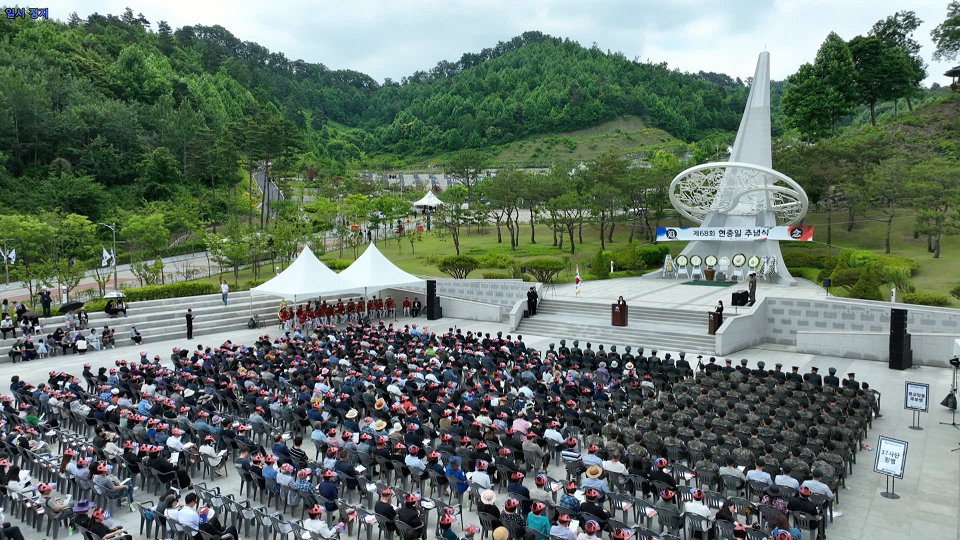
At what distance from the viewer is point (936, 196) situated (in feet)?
111

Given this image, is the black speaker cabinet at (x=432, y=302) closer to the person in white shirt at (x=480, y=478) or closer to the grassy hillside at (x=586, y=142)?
the person in white shirt at (x=480, y=478)

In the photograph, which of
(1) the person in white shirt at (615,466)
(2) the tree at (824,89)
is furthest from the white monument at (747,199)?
(1) the person in white shirt at (615,466)

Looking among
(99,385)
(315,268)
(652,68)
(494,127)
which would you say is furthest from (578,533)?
(652,68)

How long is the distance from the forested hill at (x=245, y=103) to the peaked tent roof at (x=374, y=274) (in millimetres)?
25487

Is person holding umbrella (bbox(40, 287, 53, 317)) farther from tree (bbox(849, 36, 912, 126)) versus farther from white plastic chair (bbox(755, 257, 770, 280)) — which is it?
tree (bbox(849, 36, 912, 126))

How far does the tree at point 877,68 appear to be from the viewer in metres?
59.8

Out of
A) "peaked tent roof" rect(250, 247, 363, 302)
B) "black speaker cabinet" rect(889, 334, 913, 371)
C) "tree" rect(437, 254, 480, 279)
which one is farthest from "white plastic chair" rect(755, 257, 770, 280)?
"peaked tent roof" rect(250, 247, 363, 302)

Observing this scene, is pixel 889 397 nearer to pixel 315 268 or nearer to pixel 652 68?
pixel 315 268

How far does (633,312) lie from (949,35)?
5773cm

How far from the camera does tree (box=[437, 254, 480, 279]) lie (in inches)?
1359

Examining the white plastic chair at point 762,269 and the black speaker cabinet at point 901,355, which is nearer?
the black speaker cabinet at point 901,355

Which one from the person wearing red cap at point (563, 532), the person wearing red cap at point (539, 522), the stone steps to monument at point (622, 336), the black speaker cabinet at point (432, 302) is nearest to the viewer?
the person wearing red cap at point (563, 532)

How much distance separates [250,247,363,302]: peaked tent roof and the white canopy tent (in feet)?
1.36

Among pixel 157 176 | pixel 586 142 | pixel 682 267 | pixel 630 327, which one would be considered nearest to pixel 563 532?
pixel 630 327
